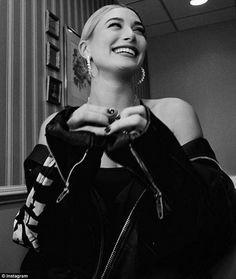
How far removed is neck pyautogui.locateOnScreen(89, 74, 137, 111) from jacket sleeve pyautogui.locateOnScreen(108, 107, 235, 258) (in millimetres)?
321

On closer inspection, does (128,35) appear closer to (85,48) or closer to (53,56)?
(85,48)

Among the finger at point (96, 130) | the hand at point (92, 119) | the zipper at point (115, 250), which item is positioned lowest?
the zipper at point (115, 250)

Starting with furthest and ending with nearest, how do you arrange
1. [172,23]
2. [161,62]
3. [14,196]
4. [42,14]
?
[161,62], [172,23], [42,14], [14,196]

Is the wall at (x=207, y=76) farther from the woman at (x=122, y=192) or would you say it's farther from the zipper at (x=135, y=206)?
the zipper at (x=135, y=206)

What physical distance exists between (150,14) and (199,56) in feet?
2.58

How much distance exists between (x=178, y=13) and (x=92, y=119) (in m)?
2.73

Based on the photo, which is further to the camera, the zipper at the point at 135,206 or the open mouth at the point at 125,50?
the open mouth at the point at 125,50

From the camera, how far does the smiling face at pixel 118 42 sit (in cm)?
81

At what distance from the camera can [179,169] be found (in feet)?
1.71

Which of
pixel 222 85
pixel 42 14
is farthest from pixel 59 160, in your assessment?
pixel 222 85

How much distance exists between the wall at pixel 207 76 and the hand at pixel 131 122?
273 centimetres

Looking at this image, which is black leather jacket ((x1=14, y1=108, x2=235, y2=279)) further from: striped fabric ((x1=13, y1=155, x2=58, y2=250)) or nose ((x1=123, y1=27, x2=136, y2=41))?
nose ((x1=123, y1=27, x2=136, y2=41))

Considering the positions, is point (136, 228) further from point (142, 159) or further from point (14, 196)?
point (14, 196)

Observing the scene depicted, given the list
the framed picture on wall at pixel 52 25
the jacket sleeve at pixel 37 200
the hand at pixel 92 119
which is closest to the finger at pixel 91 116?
the hand at pixel 92 119
